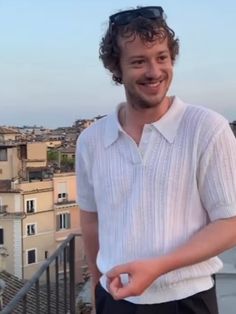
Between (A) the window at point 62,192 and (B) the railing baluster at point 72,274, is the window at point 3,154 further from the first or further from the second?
(B) the railing baluster at point 72,274

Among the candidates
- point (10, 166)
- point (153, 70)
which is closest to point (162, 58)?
point (153, 70)

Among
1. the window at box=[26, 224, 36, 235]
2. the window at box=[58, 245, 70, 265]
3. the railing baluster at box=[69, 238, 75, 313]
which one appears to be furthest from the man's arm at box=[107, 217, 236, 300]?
the window at box=[26, 224, 36, 235]

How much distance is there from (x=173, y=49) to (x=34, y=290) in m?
1.26

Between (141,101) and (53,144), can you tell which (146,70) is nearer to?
(141,101)

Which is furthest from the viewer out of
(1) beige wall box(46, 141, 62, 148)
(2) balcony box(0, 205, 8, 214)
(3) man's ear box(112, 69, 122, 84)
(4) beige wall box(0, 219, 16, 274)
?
(1) beige wall box(46, 141, 62, 148)

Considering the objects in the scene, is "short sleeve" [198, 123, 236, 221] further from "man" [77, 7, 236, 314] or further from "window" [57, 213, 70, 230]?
"window" [57, 213, 70, 230]

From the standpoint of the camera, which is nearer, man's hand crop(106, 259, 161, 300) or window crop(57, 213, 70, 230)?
man's hand crop(106, 259, 161, 300)

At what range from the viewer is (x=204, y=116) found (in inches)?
51.7

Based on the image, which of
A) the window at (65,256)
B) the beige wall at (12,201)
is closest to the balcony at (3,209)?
the beige wall at (12,201)

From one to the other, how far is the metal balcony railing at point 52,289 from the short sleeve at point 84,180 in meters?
0.47

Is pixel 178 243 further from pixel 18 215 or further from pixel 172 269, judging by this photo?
pixel 18 215

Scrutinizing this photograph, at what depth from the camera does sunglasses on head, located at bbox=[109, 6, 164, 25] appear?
4.40 ft

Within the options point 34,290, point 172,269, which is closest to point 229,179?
point 172,269

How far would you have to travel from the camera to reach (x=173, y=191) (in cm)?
128
